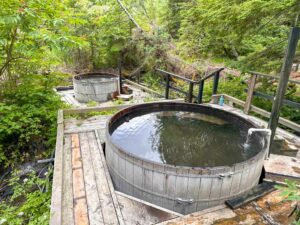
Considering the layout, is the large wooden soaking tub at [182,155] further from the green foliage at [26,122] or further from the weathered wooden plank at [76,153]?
the green foliage at [26,122]

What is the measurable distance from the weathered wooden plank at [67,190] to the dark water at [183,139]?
83cm

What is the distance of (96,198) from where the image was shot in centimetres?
263

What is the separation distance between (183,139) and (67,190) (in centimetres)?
218

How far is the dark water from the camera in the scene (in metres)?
3.33

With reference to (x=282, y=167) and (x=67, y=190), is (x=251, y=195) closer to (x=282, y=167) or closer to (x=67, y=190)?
(x=282, y=167)

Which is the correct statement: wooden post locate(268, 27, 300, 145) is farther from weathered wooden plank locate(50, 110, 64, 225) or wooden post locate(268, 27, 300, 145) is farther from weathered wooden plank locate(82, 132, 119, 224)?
weathered wooden plank locate(50, 110, 64, 225)

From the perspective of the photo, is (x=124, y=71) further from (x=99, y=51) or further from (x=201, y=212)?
(x=201, y=212)

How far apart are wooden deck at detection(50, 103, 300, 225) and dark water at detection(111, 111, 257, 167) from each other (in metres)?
0.54

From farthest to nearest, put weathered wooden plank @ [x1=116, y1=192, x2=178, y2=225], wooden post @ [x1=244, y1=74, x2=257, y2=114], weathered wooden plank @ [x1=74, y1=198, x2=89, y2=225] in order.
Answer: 1. wooden post @ [x1=244, y1=74, x2=257, y2=114]
2. weathered wooden plank @ [x1=116, y1=192, x2=178, y2=225]
3. weathered wooden plank @ [x1=74, y1=198, x2=89, y2=225]

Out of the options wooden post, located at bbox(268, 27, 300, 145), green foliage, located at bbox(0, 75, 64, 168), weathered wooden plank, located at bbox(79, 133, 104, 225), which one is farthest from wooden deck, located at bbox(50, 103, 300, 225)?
green foliage, located at bbox(0, 75, 64, 168)

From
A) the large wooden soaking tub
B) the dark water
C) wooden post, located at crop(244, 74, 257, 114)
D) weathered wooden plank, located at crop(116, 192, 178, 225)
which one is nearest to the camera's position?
weathered wooden plank, located at crop(116, 192, 178, 225)

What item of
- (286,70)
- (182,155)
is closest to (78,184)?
(182,155)

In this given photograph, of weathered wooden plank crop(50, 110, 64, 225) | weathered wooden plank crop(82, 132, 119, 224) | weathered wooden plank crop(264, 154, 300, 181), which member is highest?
weathered wooden plank crop(264, 154, 300, 181)

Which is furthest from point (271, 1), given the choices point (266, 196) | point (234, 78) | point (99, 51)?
point (99, 51)
